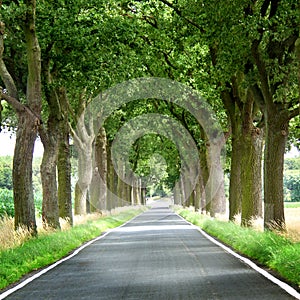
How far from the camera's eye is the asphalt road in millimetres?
9898

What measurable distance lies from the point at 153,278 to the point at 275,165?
28.1 ft

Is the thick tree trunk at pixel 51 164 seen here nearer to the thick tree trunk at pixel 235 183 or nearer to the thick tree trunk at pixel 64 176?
the thick tree trunk at pixel 64 176

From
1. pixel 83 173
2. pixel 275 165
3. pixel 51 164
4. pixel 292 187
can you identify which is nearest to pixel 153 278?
pixel 275 165

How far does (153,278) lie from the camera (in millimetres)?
12023

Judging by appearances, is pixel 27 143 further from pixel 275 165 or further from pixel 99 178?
pixel 99 178

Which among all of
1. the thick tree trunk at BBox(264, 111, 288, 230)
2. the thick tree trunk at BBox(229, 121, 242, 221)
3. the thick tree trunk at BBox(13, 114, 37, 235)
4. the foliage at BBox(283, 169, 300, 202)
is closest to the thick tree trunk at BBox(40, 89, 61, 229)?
the thick tree trunk at BBox(13, 114, 37, 235)

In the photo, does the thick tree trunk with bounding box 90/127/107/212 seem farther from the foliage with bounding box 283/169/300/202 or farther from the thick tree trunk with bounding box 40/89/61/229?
the foliage with bounding box 283/169/300/202

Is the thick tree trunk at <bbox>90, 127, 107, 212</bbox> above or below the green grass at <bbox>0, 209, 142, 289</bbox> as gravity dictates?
above

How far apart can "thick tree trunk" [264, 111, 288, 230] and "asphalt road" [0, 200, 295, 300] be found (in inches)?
97.7

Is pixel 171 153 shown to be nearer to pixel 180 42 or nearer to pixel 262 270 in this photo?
pixel 180 42

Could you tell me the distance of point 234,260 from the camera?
1512 centimetres

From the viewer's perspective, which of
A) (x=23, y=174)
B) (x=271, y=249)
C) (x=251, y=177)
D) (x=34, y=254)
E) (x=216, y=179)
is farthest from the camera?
(x=216, y=179)

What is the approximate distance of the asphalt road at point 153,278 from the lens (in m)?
9.90

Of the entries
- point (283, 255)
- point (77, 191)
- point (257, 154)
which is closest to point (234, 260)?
point (283, 255)
